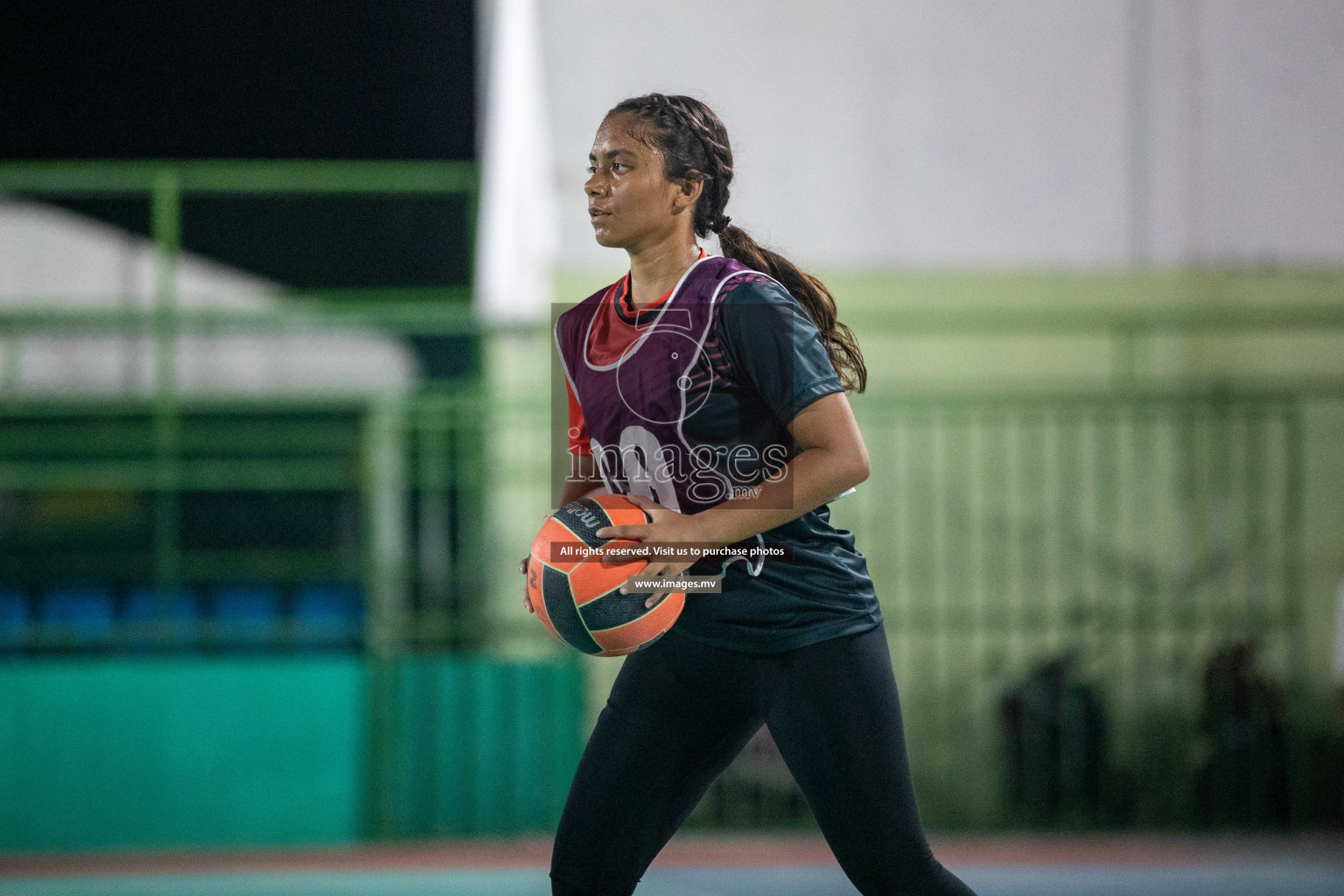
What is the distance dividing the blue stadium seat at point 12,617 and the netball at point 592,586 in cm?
520

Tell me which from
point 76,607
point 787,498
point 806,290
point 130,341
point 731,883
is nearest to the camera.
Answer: point 787,498

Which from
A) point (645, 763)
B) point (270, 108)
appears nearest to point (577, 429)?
point (645, 763)

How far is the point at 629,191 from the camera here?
2170mm

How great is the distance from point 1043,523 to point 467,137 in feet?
16.6

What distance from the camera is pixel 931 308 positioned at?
8.16 metres

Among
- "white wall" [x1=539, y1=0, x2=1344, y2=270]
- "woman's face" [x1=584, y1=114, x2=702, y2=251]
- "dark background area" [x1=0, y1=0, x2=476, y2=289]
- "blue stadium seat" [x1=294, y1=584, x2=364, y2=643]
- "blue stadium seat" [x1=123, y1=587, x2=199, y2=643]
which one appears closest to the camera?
"woman's face" [x1=584, y1=114, x2=702, y2=251]

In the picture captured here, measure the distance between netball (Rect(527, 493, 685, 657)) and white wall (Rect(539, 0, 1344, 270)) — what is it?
568cm

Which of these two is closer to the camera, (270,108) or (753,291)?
(753,291)

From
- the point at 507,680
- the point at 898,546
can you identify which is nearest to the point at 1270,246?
the point at 898,546

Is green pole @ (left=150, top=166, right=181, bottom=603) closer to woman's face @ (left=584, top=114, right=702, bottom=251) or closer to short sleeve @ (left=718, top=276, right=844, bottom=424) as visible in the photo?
woman's face @ (left=584, top=114, right=702, bottom=251)

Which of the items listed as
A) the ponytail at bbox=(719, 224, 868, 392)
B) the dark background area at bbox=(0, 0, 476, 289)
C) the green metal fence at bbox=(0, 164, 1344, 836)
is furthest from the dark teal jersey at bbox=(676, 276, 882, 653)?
the dark background area at bbox=(0, 0, 476, 289)

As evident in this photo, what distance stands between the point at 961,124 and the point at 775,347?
625 centimetres

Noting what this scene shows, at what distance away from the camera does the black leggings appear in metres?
2.05

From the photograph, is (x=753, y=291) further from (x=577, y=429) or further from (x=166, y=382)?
(x=166, y=382)
